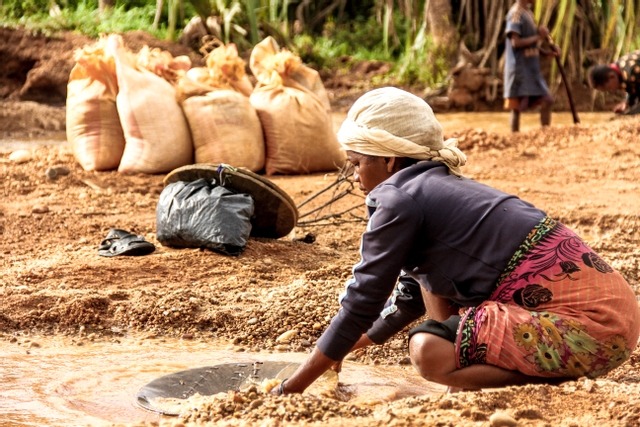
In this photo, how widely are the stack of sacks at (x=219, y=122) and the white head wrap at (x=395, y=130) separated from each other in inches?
157

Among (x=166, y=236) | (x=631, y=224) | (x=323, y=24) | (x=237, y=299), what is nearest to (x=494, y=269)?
(x=237, y=299)

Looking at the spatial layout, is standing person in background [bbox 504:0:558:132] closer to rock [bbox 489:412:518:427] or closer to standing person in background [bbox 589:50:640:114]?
standing person in background [bbox 589:50:640:114]

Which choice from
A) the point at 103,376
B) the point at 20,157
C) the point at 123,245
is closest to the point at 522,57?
the point at 20,157

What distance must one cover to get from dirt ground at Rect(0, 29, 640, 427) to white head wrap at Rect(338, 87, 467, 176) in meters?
0.65

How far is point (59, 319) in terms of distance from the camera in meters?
3.93

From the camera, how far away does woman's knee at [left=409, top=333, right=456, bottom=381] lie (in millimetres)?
2686

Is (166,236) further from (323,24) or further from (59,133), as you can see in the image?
(323,24)

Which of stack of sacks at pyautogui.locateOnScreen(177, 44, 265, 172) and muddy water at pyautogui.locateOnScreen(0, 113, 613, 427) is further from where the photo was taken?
stack of sacks at pyautogui.locateOnScreen(177, 44, 265, 172)

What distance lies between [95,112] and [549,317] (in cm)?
475

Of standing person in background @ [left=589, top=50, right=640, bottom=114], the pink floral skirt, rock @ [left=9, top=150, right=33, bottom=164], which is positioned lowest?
rock @ [left=9, top=150, right=33, bottom=164]

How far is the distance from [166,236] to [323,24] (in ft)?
38.8

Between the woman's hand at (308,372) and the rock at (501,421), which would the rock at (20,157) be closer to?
the woman's hand at (308,372)

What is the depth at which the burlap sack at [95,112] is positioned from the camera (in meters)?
6.76

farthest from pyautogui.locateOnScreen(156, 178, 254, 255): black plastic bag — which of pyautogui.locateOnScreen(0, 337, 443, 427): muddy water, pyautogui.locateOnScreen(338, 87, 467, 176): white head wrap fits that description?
pyautogui.locateOnScreen(338, 87, 467, 176): white head wrap
